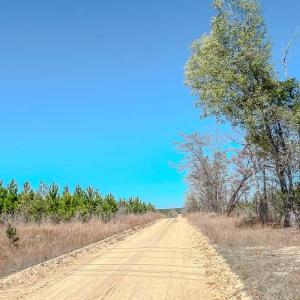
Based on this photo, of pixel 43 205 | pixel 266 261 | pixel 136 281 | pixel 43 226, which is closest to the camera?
pixel 136 281

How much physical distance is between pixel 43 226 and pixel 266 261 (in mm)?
19968

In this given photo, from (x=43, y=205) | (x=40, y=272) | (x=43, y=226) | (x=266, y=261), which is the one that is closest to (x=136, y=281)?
(x=40, y=272)

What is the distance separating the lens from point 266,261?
15.1 m

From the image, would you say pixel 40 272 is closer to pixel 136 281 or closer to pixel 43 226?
pixel 136 281

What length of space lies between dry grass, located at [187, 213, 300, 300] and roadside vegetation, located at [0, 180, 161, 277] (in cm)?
723

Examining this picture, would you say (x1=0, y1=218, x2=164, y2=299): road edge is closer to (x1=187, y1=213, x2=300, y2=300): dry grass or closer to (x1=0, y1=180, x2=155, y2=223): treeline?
(x1=187, y1=213, x2=300, y2=300): dry grass

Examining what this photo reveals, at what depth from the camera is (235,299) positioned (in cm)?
1047

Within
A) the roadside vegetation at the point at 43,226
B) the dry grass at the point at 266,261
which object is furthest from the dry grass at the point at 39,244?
the dry grass at the point at 266,261

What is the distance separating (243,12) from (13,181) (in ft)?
117

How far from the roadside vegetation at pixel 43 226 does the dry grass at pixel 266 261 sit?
7.23 meters

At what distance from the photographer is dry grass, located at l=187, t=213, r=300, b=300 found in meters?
10.1

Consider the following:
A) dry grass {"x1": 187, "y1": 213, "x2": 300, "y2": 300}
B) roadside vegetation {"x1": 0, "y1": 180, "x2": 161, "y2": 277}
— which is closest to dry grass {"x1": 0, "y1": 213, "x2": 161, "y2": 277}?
roadside vegetation {"x1": 0, "y1": 180, "x2": 161, "y2": 277}

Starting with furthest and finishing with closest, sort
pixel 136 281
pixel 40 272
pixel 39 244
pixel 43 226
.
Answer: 1. pixel 43 226
2. pixel 39 244
3. pixel 40 272
4. pixel 136 281

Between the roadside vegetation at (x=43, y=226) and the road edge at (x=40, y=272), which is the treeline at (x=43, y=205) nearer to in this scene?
the roadside vegetation at (x=43, y=226)
